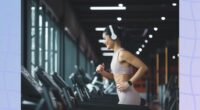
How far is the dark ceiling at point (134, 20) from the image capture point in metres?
2.08

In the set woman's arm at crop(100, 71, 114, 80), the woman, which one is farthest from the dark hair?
woman's arm at crop(100, 71, 114, 80)

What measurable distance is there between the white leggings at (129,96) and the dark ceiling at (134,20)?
190 mm

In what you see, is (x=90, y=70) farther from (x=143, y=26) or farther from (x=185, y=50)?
(x=185, y=50)

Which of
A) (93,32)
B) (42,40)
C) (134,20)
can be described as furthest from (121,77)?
(134,20)

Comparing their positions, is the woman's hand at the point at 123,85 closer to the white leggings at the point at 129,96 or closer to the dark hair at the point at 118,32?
the white leggings at the point at 129,96

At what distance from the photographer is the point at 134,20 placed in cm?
259

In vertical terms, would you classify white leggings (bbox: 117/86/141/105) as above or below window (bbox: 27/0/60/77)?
below

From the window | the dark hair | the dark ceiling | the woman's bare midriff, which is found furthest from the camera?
the dark ceiling

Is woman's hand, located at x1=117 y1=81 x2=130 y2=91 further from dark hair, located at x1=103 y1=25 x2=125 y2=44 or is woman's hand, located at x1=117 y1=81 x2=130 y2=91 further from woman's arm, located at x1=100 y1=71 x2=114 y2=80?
dark hair, located at x1=103 y1=25 x2=125 y2=44

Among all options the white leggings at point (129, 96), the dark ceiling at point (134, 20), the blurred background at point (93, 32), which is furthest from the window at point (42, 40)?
the white leggings at point (129, 96)

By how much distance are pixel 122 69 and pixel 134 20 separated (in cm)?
82

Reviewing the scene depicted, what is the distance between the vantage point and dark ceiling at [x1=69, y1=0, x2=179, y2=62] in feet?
6.82

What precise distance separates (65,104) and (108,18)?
504 millimetres

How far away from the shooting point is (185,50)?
3.56 ft
